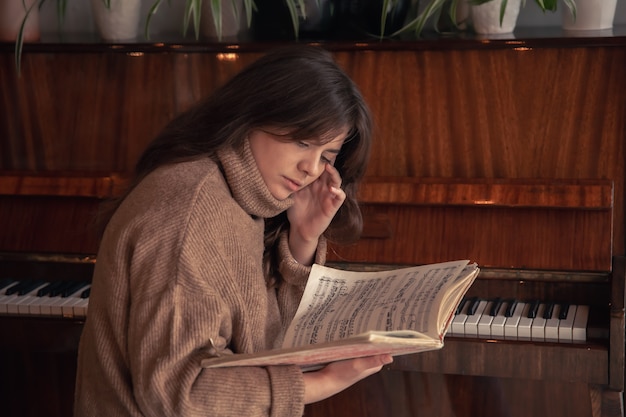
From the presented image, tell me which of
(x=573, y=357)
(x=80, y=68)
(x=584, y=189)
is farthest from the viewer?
(x=80, y=68)

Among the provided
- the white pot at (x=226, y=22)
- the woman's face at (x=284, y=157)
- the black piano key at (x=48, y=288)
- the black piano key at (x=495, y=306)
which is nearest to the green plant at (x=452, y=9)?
the white pot at (x=226, y=22)

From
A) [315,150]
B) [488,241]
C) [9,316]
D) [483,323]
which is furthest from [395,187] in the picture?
[9,316]

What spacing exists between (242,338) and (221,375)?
0.13m

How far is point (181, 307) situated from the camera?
58.9 inches

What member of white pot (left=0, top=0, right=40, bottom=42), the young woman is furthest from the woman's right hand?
white pot (left=0, top=0, right=40, bottom=42)

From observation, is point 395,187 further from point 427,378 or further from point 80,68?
point 80,68

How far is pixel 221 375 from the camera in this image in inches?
60.6

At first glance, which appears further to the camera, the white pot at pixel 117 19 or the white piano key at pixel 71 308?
the white pot at pixel 117 19

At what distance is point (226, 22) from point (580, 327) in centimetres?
146

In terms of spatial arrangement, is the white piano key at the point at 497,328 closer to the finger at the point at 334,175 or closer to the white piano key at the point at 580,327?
the white piano key at the point at 580,327

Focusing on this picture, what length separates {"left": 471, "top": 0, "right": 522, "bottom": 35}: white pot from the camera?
2682 millimetres

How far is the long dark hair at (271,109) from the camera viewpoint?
5.61 ft

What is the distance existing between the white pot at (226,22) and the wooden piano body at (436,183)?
25 centimetres

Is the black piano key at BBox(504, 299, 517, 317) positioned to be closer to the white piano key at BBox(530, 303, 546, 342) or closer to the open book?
the white piano key at BBox(530, 303, 546, 342)
